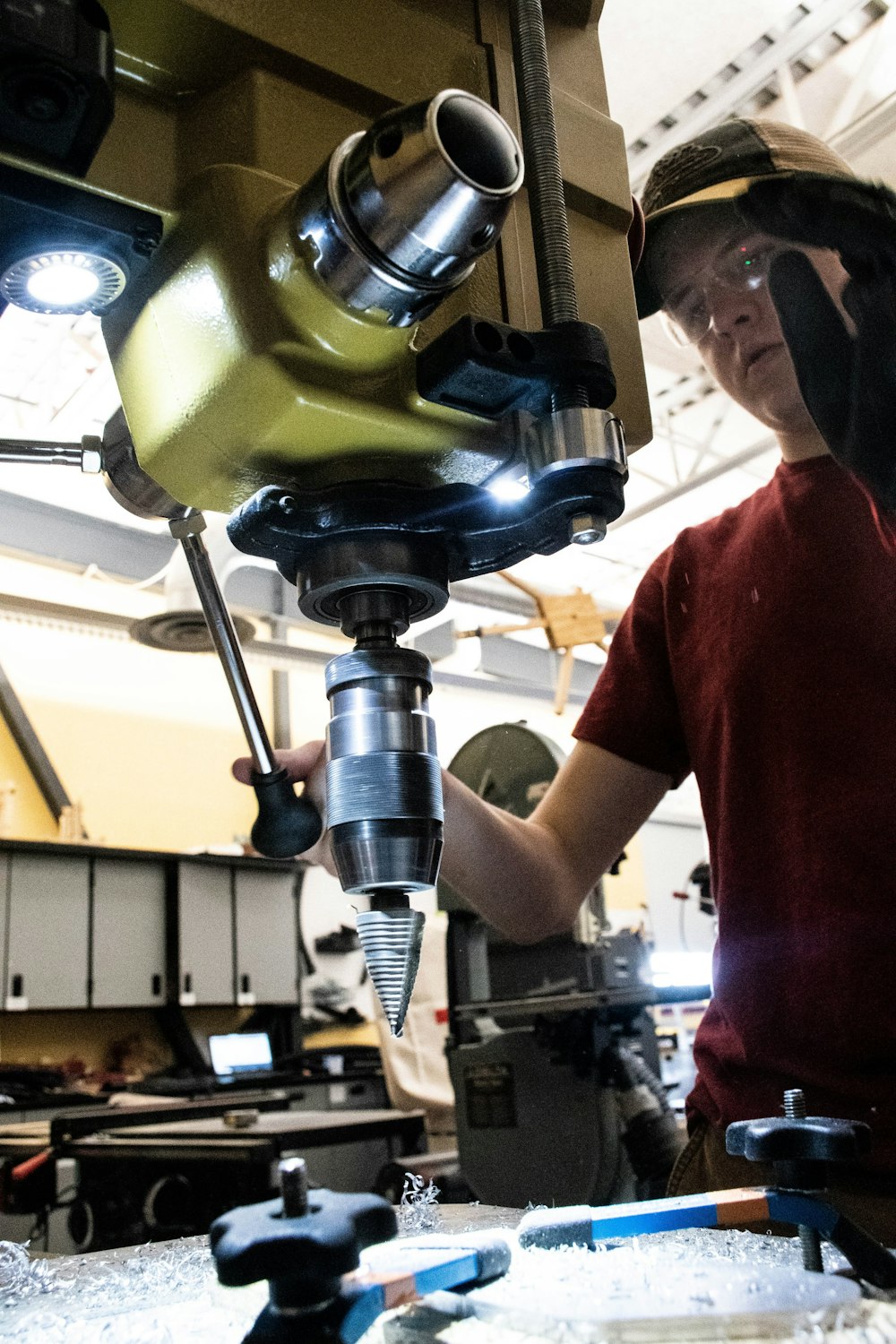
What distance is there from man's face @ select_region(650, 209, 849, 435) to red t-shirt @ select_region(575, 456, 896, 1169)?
77 millimetres

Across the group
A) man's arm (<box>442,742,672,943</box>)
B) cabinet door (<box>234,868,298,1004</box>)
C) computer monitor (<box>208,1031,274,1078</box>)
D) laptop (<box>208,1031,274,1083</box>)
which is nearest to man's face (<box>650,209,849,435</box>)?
man's arm (<box>442,742,672,943</box>)

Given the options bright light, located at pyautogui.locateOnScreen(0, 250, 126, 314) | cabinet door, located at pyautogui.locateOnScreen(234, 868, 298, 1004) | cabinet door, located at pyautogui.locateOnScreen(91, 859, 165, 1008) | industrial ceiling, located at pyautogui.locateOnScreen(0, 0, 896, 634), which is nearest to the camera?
bright light, located at pyautogui.locateOnScreen(0, 250, 126, 314)

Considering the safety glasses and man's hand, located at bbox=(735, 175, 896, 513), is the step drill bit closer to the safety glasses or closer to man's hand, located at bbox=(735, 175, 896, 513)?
man's hand, located at bbox=(735, 175, 896, 513)

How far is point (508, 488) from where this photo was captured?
1.78 feet

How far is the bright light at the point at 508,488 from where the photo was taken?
0.54 meters

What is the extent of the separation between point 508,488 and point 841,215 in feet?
0.94

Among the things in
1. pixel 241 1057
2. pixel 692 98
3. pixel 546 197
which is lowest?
pixel 241 1057

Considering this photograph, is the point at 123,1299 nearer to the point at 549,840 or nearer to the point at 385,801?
the point at 385,801

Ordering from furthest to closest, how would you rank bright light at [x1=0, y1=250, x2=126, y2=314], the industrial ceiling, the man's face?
the industrial ceiling → the man's face → bright light at [x1=0, y1=250, x2=126, y2=314]

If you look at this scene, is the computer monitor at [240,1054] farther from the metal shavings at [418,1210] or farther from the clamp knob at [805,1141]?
the clamp knob at [805,1141]

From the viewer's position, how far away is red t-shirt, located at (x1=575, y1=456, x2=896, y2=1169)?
0.82 m

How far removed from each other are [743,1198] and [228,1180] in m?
1.73

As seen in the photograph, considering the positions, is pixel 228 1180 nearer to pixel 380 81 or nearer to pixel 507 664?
pixel 380 81

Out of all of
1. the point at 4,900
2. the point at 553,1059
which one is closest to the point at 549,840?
the point at 553,1059
